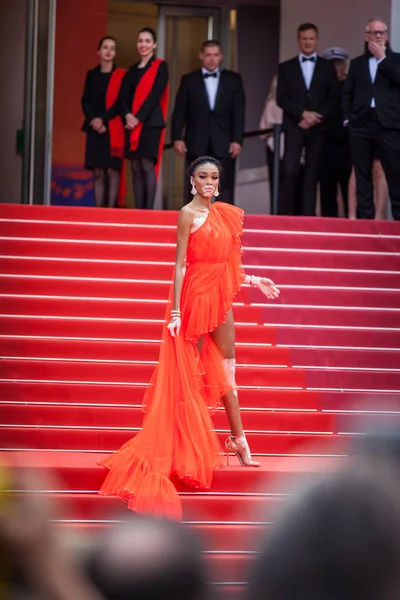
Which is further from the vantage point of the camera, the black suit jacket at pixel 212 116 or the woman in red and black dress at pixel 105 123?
the woman in red and black dress at pixel 105 123

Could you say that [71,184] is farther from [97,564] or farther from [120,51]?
[97,564]

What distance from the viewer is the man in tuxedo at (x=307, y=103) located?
10461mm

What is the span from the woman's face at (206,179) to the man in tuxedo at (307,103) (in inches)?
183

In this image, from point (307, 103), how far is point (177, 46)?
5593mm

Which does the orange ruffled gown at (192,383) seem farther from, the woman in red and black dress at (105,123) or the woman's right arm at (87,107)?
the woman's right arm at (87,107)

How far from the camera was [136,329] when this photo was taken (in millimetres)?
8156

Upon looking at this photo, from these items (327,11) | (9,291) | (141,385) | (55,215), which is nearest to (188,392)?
(141,385)

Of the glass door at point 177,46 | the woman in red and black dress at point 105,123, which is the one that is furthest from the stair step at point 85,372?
the glass door at point 177,46

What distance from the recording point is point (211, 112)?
418 inches

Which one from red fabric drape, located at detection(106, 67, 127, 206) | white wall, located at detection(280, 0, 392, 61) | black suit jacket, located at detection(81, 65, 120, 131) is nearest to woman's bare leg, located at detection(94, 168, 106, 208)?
red fabric drape, located at detection(106, 67, 127, 206)

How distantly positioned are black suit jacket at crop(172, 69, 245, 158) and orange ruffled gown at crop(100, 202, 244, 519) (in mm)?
4545

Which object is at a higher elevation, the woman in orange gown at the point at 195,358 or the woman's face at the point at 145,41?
the woman's face at the point at 145,41

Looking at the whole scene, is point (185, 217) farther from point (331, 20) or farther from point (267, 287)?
point (331, 20)

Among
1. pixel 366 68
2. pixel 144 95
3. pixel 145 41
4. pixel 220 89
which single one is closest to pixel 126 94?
pixel 144 95
